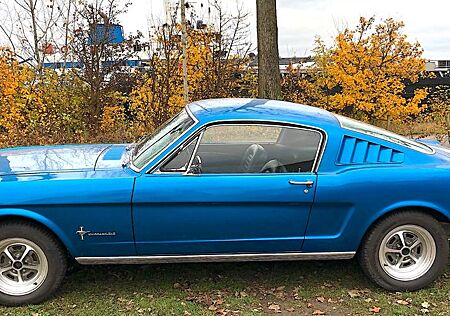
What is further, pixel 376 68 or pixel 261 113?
pixel 376 68

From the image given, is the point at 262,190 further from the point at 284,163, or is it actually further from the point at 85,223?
the point at 85,223

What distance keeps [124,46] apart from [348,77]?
211 inches

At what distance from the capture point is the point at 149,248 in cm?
372

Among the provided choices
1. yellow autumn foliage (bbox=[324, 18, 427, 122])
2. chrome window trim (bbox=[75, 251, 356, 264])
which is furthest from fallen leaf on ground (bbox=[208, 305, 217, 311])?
yellow autumn foliage (bbox=[324, 18, 427, 122])

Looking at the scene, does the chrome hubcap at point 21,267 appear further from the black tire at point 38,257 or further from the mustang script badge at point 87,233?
the mustang script badge at point 87,233

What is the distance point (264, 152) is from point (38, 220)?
1.79m

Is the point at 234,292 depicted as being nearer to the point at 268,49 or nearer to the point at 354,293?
the point at 354,293

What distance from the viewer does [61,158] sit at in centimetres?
420

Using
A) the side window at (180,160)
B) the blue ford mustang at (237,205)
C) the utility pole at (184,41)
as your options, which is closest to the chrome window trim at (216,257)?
the blue ford mustang at (237,205)

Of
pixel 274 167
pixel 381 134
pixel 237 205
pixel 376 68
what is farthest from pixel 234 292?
pixel 376 68

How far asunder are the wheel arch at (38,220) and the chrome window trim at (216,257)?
0.51 ft

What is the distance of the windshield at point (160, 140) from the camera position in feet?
12.5

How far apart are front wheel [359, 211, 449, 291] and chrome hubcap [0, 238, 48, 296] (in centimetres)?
251

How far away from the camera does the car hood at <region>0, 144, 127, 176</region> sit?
12.7 ft
